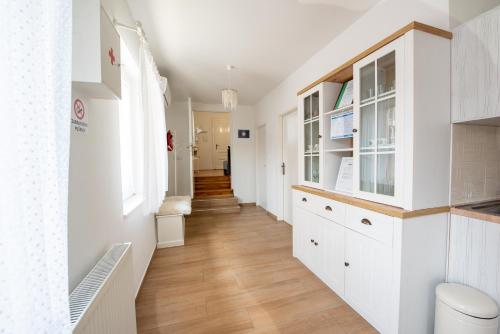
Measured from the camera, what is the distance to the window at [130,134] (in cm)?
201

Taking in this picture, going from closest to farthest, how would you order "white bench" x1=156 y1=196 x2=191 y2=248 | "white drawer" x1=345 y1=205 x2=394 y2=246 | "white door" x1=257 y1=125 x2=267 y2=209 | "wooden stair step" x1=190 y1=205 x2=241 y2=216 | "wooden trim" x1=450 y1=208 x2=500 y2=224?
"wooden trim" x1=450 y1=208 x2=500 y2=224 → "white drawer" x1=345 y1=205 x2=394 y2=246 → "white bench" x1=156 y1=196 x2=191 y2=248 → "wooden stair step" x1=190 y1=205 x2=241 y2=216 → "white door" x1=257 y1=125 x2=267 y2=209

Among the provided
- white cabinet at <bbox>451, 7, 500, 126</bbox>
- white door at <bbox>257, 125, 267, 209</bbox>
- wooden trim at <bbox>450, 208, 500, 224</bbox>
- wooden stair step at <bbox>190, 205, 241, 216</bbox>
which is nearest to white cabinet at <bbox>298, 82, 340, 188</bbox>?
white cabinet at <bbox>451, 7, 500, 126</bbox>

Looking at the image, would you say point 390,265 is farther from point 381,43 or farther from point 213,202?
point 213,202

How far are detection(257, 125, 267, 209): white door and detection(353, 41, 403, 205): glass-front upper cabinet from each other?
333 centimetres

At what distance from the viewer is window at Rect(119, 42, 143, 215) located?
201 centimetres

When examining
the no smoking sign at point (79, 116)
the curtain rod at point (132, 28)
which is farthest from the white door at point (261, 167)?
the no smoking sign at point (79, 116)

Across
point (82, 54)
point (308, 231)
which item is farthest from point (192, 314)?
point (82, 54)

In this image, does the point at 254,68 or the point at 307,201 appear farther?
the point at 254,68

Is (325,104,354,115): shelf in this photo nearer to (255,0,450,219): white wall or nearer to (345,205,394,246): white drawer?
(255,0,450,219): white wall

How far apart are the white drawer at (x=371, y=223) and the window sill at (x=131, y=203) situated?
1904 mm

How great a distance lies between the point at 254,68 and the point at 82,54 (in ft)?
8.58

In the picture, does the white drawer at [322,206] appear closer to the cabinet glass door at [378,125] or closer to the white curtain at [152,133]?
the cabinet glass door at [378,125]

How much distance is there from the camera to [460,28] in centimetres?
133

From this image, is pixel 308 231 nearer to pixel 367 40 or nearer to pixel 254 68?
pixel 367 40
